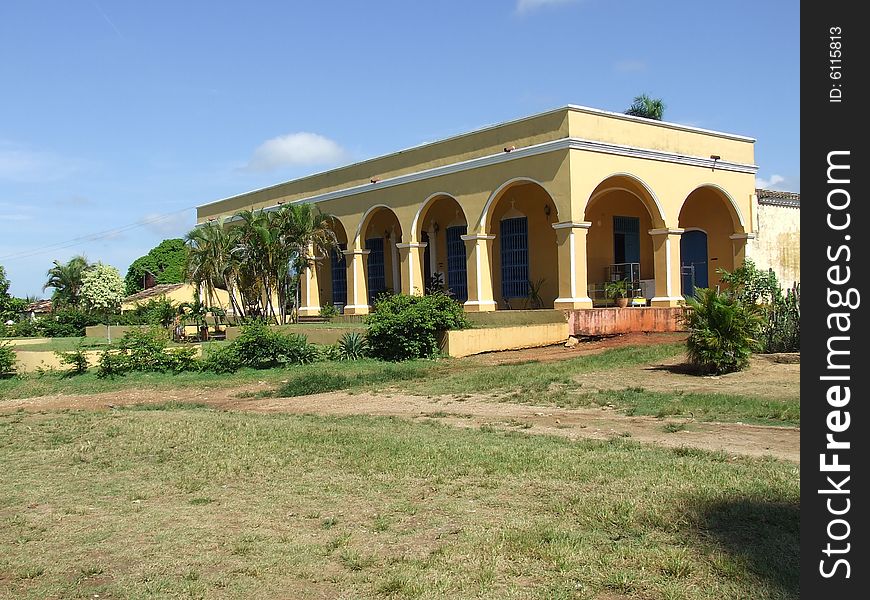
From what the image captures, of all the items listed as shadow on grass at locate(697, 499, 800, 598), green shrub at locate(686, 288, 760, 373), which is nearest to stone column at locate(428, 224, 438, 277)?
green shrub at locate(686, 288, 760, 373)

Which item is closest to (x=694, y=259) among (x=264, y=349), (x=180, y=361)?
(x=264, y=349)

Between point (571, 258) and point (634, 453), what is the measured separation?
13.4 meters

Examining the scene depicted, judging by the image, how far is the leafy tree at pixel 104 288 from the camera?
31984 millimetres

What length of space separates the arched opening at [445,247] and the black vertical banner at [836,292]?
23.0 metres

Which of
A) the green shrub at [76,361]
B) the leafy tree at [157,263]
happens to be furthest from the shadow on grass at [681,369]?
the leafy tree at [157,263]

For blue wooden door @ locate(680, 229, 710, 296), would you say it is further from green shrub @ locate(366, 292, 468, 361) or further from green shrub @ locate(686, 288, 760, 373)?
green shrub @ locate(686, 288, 760, 373)

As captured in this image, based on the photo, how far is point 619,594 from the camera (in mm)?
4137

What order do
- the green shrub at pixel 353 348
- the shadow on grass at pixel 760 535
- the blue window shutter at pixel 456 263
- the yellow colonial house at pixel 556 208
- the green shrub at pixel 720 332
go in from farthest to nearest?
the blue window shutter at pixel 456 263 → the yellow colonial house at pixel 556 208 → the green shrub at pixel 353 348 → the green shrub at pixel 720 332 → the shadow on grass at pixel 760 535

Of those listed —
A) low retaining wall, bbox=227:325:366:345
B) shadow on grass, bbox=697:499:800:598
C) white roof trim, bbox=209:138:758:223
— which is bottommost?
shadow on grass, bbox=697:499:800:598

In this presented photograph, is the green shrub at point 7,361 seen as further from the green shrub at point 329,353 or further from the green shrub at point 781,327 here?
the green shrub at point 781,327

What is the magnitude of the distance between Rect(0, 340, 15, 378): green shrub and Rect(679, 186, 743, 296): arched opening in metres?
18.4

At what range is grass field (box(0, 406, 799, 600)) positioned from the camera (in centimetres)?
441

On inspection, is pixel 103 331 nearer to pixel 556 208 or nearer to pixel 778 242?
pixel 556 208

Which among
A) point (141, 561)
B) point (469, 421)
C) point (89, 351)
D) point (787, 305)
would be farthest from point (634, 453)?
point (89, 351)
